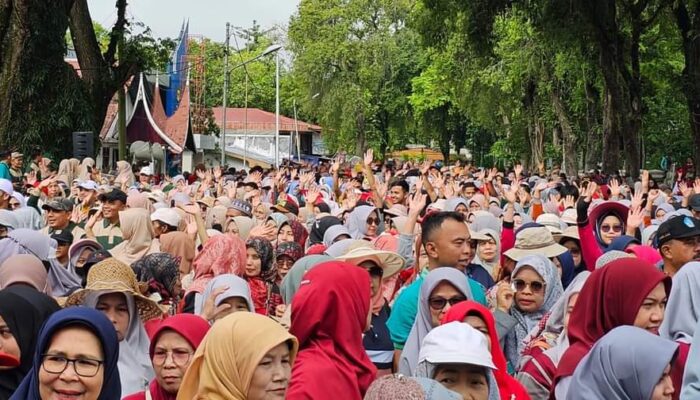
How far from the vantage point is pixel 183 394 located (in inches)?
163

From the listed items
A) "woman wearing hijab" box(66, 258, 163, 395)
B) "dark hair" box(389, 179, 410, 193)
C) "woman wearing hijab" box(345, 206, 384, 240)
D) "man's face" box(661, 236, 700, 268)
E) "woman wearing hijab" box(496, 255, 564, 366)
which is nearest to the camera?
"woman wearing hijab" box(66, 258, 163, 395)

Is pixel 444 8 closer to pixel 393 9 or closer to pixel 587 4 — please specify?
pixel 587 4

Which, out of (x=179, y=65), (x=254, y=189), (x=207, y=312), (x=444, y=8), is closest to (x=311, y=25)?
(x=179, y=65)

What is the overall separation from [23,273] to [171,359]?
178cm

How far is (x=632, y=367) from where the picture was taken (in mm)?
3926

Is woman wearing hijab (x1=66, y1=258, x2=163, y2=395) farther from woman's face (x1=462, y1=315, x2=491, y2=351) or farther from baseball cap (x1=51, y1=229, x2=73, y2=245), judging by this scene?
baseball cap (x1=51, y1=229, x2=73, y2=245)

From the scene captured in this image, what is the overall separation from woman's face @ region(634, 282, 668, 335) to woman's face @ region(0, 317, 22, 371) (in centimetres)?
263

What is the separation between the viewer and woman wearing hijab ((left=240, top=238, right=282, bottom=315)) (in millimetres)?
7309

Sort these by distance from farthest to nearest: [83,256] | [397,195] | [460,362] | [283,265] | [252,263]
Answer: [397,195] < [83,256] < [283,265] < [252,263] < [460,362]

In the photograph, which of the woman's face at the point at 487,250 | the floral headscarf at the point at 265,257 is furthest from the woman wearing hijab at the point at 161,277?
the woman's face at the point at 487,250

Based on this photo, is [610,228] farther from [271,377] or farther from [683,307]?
[271,377]

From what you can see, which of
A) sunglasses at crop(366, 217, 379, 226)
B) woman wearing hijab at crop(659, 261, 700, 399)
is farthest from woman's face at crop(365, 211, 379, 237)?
woman wearing hijab at crop(659, 261, 700, 399)

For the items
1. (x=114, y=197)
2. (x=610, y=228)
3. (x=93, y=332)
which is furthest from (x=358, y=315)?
(x=114, y=197)

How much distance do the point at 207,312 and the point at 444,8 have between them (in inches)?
795
